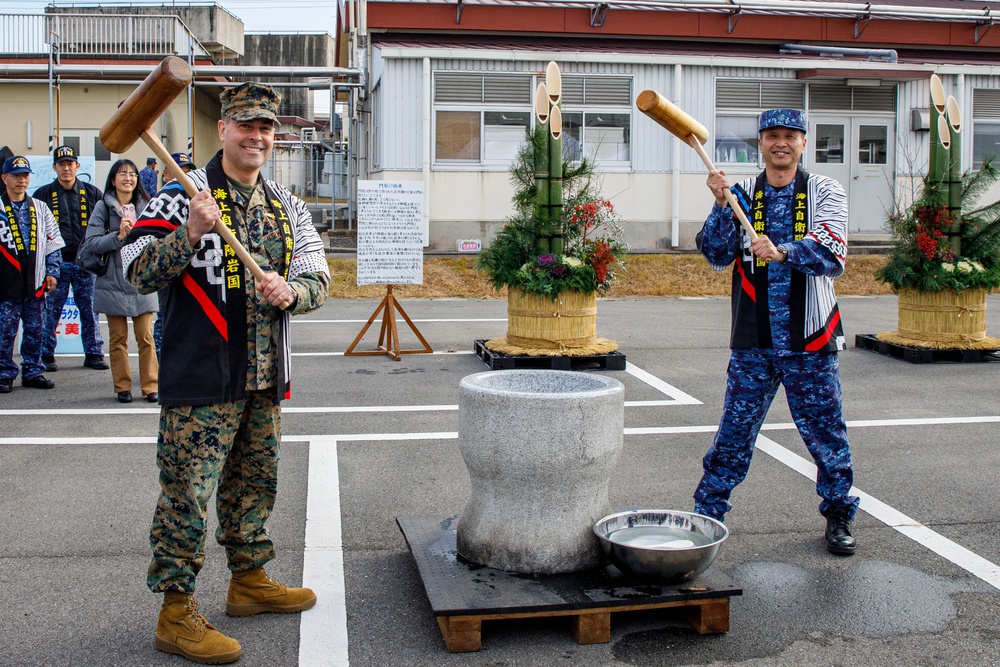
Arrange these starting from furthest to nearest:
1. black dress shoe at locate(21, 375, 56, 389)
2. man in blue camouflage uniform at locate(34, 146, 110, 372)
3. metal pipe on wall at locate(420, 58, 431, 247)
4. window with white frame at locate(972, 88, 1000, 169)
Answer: window with white frame at locate(972, 88, 1000, 169) < metal pipe on wall at locate(420, 58, 431, 247) < man in blue camouflage uniform at locate(34, 146, 110, 372) < black dress shoe at locate(21, 375, 56, 389)

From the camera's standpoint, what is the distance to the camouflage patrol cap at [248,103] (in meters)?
3.85

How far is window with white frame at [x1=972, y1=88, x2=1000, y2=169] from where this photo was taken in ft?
71.9

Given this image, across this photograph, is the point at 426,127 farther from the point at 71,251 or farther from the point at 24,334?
the point at 24,334

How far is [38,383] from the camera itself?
9172 mm

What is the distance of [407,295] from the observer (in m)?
17.0

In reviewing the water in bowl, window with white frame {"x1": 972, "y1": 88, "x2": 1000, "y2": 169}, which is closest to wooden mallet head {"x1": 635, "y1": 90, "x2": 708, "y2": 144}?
the water in bowl

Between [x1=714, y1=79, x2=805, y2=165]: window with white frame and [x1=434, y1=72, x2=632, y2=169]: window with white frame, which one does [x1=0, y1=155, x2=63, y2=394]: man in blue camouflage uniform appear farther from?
[x1=714, y1=79, x2=805, y2=165]: window with white frame

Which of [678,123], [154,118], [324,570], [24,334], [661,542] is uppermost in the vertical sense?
[678,123]

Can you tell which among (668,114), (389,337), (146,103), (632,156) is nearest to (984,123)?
(632,156)

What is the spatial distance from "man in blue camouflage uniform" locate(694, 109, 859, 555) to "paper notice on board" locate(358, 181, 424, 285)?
6.65m

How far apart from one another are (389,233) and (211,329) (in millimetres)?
7688

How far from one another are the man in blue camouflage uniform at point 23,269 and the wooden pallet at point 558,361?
13.8ft

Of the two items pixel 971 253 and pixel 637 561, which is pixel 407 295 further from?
pixel 637 561

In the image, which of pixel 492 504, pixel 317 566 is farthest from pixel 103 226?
pixel 492 504
